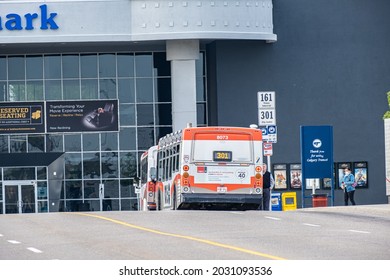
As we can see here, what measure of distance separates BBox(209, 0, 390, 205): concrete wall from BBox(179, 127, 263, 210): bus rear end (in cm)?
2389

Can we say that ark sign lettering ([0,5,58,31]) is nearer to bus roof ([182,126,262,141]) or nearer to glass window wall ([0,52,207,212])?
glass window wall ([0,52,207,212])

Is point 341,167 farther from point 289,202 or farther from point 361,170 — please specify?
point 289,202

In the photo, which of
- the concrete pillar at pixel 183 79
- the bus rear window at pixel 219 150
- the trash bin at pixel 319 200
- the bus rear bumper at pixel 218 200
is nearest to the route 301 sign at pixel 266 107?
the trash bin at pixel 319 200

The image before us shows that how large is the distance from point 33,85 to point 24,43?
416 centimetres

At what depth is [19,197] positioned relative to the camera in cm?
6262

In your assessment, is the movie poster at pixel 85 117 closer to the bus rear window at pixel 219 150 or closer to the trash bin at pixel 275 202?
the trash bin at pixel 275 202

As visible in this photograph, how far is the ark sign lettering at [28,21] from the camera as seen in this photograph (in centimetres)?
5850

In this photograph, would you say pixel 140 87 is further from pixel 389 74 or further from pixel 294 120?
pixel 389 74

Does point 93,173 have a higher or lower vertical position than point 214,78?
lower

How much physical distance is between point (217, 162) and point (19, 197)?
27840 millimetres

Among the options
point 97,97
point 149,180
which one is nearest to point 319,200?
point 149,180

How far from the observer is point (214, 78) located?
61500 millimetres
